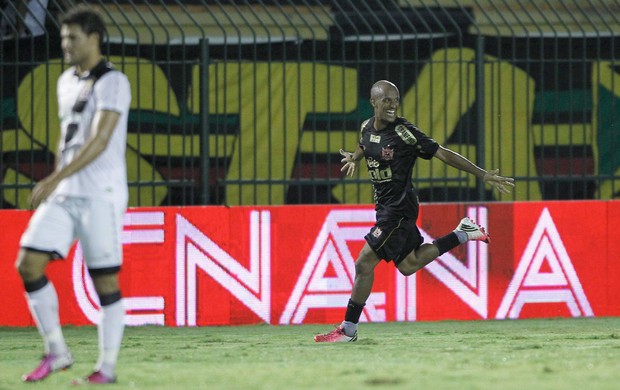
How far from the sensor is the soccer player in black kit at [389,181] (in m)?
9.20

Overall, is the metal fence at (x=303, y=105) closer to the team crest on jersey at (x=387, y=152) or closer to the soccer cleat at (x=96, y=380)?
the team crest on jersey at (x=387, y=152)

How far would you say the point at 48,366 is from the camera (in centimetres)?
669

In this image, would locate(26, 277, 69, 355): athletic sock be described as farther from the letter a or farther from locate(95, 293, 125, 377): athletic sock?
the letter a

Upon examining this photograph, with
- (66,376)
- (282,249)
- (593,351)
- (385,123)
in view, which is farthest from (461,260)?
(66,376)

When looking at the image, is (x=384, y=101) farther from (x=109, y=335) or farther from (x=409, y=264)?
(x=109, y=335)

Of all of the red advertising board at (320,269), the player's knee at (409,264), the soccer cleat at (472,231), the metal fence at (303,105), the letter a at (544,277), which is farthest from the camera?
the metal fence at (303,105)

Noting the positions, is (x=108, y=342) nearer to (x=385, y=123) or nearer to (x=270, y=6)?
(x=385, y=123)

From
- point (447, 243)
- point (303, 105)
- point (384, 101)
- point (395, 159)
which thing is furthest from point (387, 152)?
point (303, 105)

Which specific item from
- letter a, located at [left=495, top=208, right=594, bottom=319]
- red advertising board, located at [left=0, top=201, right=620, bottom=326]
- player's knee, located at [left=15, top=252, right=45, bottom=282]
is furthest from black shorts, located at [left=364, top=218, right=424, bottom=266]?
player's knee, located at [left=15, top=252, right=45, bottom=282]

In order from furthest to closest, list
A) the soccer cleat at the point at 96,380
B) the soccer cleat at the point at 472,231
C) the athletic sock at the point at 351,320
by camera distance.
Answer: the soccer cleat at the point at 472,231 < the athletic sock at the point at 351,320 < the soccer cleat at the point at 96,380

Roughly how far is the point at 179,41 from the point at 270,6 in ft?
3.85

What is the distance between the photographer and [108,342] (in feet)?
21.5

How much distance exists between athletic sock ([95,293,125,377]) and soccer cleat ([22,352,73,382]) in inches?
10.5

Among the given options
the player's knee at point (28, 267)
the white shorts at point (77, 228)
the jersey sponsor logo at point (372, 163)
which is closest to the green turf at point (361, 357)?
the player's knee at point (28, 267)
